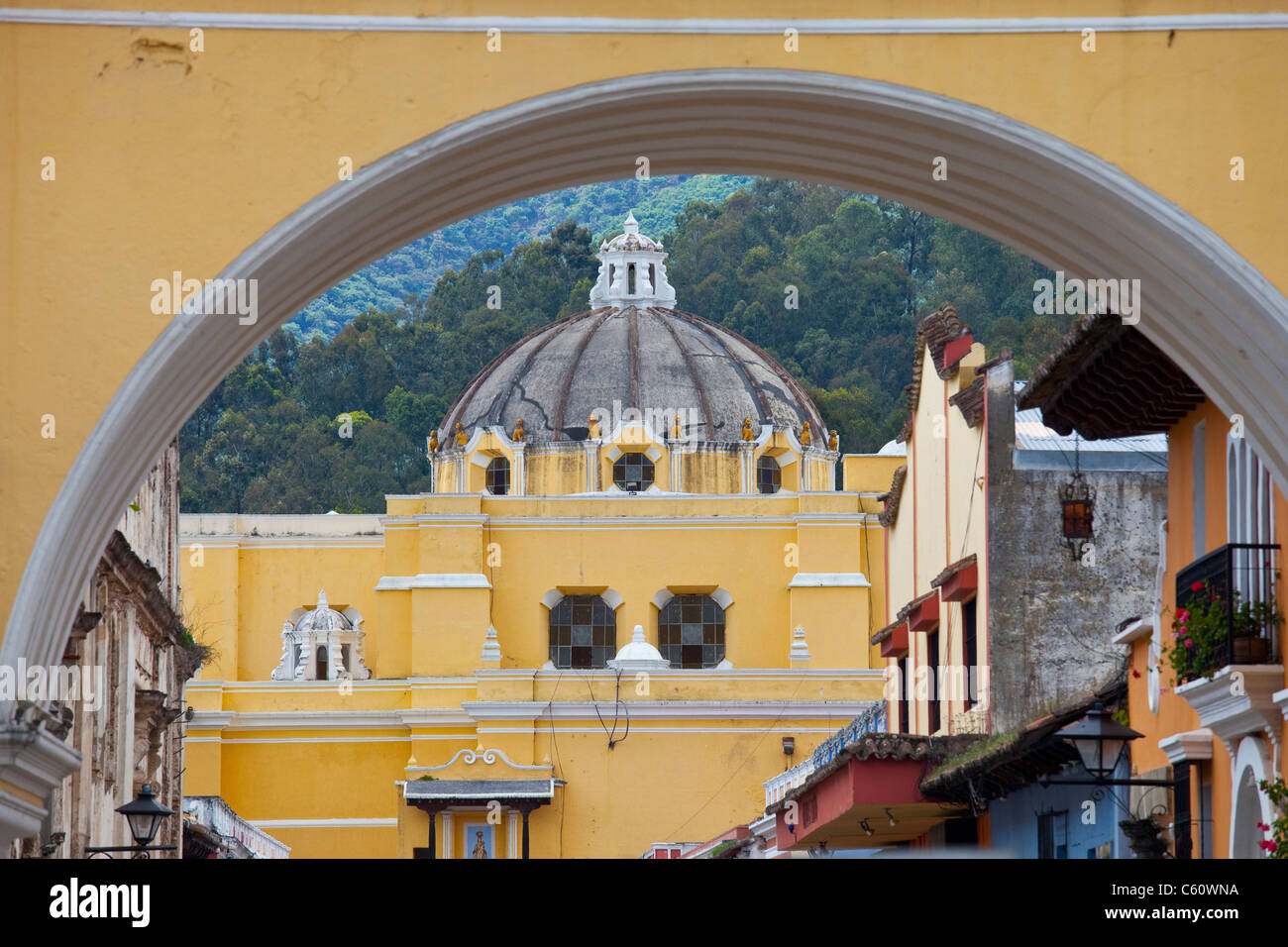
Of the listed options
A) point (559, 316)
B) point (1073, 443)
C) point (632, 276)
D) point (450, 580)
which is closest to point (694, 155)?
point (1073, 443)

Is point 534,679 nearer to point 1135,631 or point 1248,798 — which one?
point 1135,631

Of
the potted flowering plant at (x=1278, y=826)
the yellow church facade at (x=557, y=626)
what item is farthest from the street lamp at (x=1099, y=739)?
the yellow church facade at (x=557, y=626)

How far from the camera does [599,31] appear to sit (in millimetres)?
7145

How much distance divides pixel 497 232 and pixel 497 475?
84.3 metres

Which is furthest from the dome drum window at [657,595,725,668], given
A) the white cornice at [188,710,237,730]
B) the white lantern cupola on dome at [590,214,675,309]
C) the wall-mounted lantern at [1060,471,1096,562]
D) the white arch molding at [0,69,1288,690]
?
the white arch molding at [0,69,1288,690]

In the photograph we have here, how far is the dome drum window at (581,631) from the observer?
37312 mm

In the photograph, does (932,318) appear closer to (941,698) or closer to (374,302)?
(941,698)

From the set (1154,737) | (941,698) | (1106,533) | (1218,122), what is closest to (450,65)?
(1218,122)

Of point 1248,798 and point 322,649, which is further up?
Result: point 322,649

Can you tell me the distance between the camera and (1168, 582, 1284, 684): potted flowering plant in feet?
33.4

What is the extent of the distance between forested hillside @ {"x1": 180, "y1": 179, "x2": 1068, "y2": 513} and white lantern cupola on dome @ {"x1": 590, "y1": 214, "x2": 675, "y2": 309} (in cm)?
1489

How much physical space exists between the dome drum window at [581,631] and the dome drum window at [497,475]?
4.64 meters

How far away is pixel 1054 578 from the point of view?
16500 mm

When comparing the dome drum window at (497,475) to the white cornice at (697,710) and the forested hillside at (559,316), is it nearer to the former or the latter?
the white cornice at (697,710)
